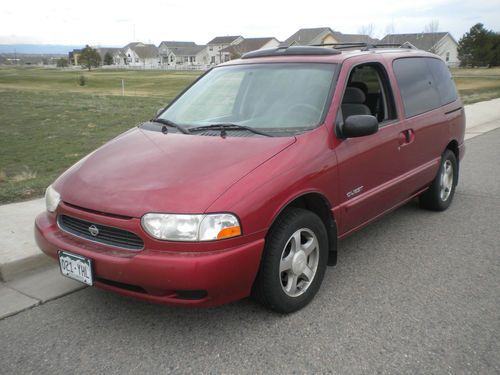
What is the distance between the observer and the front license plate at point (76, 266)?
2926mm

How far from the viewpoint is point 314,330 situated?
3.10 m

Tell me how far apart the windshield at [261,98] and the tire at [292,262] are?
71 cm

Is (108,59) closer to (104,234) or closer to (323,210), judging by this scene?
(323,210)

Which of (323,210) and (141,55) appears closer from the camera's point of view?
(323,210)

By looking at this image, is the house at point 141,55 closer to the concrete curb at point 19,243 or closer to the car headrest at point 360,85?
the concrete curb at point 19,243

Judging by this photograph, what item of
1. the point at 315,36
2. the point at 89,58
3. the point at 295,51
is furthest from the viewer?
the point at 89,58

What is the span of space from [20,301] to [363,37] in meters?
82.3

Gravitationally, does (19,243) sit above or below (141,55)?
below

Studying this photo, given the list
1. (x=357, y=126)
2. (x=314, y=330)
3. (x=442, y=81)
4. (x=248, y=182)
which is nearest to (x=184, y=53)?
(x=442, y=81)

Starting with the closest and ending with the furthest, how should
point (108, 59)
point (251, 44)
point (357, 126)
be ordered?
point (357, 126)
point (251, 44)
point (108, 59)

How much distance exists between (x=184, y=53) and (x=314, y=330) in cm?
11172

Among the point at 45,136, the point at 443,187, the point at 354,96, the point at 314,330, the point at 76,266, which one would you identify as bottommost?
the point at 314,330

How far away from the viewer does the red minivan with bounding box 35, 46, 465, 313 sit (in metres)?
2.76

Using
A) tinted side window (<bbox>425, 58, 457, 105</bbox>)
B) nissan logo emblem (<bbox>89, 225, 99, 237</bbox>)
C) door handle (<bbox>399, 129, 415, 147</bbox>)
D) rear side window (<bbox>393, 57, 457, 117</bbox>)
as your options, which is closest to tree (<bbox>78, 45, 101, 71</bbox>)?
tinted side window (<bbox>425, 58, 457, 105</bbox>)
